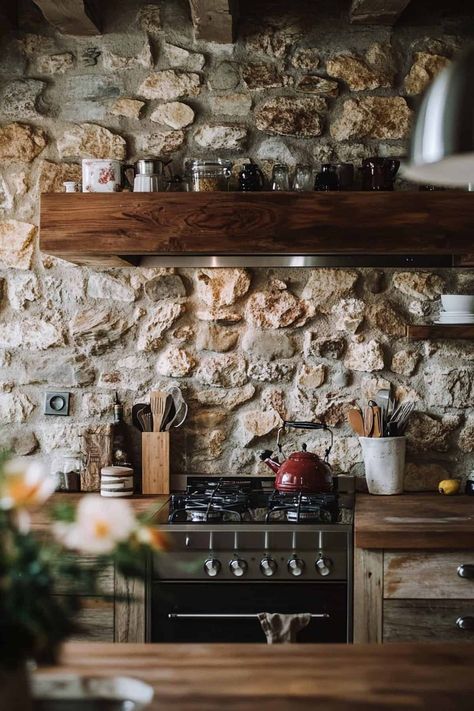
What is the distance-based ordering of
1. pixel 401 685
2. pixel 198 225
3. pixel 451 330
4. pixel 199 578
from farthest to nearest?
pixel 451 330 < pixel 198 225 < pixel 199 578 < pixel 401 685

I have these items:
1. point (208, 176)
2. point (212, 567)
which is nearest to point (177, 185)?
point (208, 176)

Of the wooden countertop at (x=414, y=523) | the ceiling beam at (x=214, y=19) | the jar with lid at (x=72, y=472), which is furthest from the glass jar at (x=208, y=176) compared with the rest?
the wooden countertop at (x=414, y=523)

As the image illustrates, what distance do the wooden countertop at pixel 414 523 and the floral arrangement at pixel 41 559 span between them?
5.13 ft

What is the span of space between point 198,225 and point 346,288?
75 centimetres

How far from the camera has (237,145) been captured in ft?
11.9

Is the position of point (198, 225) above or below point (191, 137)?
below

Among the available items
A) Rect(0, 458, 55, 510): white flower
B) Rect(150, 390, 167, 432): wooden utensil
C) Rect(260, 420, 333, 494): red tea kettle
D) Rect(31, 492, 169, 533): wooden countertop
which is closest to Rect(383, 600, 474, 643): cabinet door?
Rect(260, 420, 333, 494): red tea kettle

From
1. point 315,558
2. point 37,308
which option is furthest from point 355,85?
point 315,558

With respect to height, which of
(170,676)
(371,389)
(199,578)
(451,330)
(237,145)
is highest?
(237,145)

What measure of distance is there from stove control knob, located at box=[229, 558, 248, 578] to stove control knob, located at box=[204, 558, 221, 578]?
4 centimetres

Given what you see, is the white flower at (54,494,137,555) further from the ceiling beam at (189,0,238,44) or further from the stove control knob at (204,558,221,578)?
the ceiling beam at (189,0,238,44)

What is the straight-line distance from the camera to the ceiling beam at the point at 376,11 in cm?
333

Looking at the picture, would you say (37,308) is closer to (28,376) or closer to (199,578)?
(28,376)

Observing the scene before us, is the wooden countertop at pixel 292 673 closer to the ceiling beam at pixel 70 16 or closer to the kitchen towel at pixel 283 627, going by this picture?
the kitchen towel at pixel 283 627
